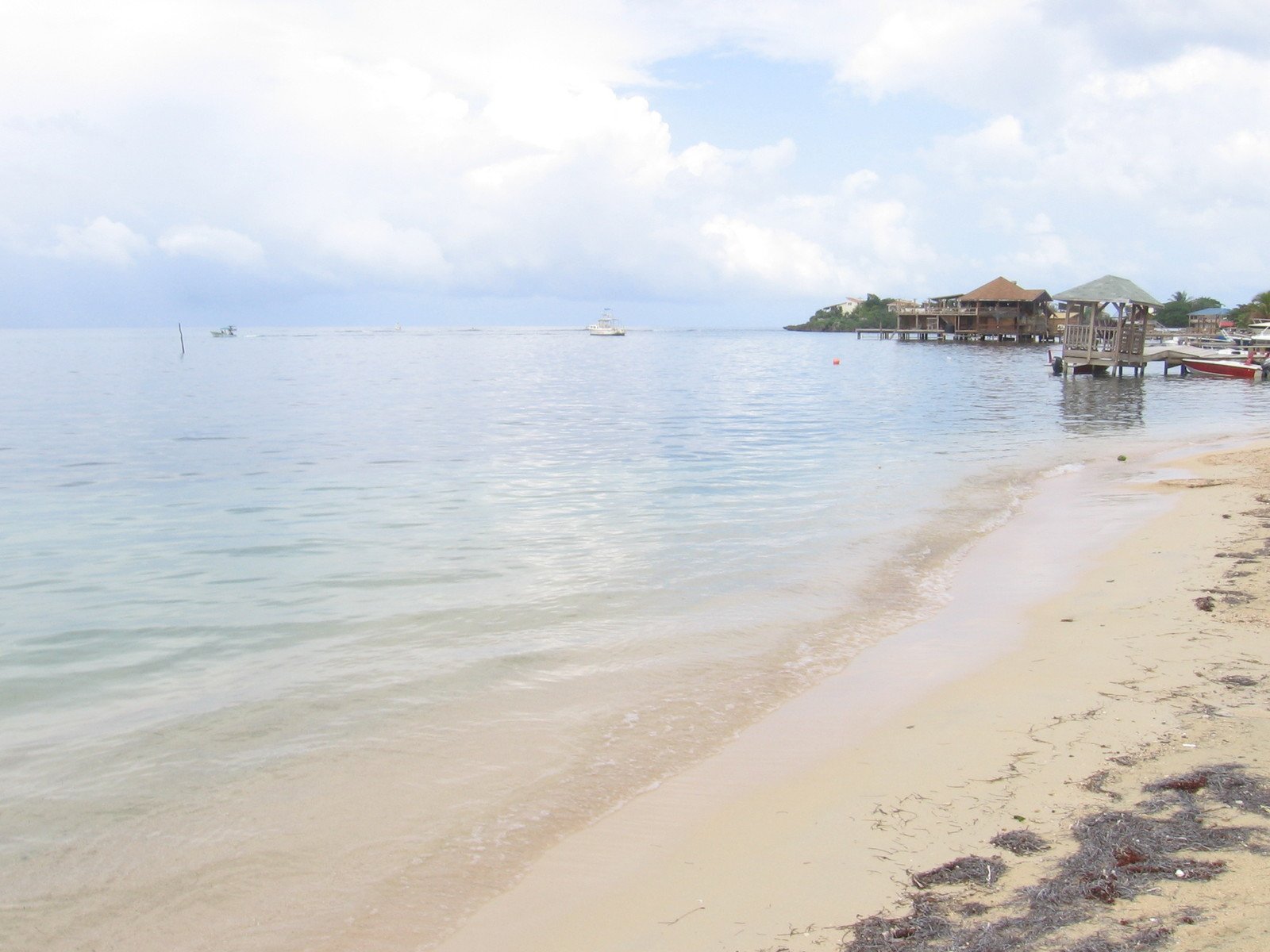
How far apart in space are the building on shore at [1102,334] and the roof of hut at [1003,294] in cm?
4418

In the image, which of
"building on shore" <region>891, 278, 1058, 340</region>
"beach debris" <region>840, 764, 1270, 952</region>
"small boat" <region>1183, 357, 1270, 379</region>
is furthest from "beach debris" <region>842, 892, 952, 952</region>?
"building on shore" <region>891, 278, 1058, 340</region>

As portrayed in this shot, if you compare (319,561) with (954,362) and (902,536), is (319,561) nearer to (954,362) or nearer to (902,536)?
(902,536)

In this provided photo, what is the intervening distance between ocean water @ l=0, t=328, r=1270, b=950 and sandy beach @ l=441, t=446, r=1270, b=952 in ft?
1.55

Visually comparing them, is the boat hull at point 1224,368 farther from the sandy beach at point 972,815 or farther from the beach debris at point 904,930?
the beach debris at point 904,930

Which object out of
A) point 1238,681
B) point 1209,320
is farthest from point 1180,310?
point 1238,681

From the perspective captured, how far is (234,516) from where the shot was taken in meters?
13.8

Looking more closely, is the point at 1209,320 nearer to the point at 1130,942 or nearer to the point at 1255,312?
the point at 1255,312

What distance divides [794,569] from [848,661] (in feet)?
10.1

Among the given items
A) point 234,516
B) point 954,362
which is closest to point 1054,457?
point 234,516

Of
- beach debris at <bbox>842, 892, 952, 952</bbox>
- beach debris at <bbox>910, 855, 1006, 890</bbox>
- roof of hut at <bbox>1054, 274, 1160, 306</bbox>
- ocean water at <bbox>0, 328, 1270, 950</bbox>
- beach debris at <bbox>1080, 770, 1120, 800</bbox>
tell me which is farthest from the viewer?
roof of hut at <bbox>1054, 274, 1160, 306</bbox>

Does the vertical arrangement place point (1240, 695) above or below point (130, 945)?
above

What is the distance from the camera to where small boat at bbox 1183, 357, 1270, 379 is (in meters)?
45.3

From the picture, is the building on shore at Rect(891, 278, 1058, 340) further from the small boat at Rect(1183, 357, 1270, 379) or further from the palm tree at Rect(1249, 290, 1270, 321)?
the small boat at Rect(1183, 357, 1270, 379)

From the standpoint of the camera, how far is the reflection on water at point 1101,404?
2805 cm
